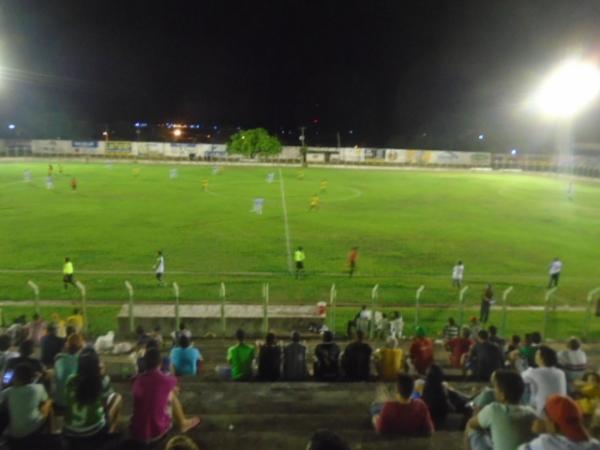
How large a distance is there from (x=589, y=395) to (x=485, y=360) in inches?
83.1

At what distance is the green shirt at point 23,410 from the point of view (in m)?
5.55

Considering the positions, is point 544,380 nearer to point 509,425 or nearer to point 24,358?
point 509,425

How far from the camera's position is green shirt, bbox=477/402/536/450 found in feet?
15.6

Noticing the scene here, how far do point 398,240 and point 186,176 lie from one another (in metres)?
41.0

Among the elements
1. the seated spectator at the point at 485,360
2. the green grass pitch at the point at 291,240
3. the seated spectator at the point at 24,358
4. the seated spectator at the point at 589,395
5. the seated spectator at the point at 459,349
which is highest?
the seated spectator at the point at 24,358

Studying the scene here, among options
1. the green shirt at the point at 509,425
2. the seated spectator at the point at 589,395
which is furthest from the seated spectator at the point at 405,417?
the seated spectator at the point at 589,395

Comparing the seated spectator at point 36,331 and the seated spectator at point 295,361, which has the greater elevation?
the seated spectator at point 295,361

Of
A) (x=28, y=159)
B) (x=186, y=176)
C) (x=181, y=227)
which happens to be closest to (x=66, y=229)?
(x=181, y=227)

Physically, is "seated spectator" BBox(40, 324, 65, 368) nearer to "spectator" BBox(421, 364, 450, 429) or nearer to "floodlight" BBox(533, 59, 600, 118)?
"spectator" BBox(421, 364, 450, 429)

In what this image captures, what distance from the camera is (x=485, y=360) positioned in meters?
8.98

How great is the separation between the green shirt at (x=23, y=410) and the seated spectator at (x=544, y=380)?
5.04 meters

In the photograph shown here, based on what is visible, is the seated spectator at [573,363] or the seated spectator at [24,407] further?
the seated spectator at [573,363]

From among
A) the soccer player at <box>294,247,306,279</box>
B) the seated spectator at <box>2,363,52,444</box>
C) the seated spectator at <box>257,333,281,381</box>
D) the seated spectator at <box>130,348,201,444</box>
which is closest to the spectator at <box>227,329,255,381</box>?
the seated spectator at <box>257,333,281,381</box>

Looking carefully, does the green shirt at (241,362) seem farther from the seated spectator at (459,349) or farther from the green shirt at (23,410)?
the seated spectator at (459,349)
